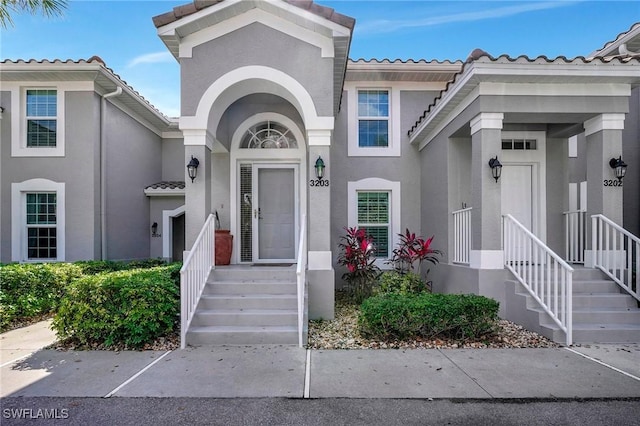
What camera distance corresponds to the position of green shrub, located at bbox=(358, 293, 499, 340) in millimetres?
4934

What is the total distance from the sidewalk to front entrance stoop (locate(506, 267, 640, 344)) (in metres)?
0.20

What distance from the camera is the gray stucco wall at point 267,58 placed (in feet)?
20.5

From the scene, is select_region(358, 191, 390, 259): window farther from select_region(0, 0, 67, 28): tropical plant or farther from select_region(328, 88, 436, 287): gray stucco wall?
select_region(0, 0, 67, 28): tropical plant

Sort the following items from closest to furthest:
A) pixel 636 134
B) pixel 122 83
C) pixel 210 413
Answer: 1. pixel 210 413
2. pixel 636 134
3. pixel 122 83

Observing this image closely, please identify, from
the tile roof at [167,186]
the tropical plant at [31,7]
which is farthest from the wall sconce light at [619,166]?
the tile roof at [167,186]

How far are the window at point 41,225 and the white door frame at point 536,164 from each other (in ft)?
33.0

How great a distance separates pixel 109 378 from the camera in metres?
3.91

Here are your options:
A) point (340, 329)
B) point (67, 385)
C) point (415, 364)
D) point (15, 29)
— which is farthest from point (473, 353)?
point (15, 29)

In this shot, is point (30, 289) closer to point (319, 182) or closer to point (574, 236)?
point (319, 182)

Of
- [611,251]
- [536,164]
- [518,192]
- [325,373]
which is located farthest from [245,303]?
[536,164]

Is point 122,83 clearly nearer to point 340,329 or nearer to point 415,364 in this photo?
point 340,329

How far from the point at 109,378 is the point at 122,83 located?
7457 mm

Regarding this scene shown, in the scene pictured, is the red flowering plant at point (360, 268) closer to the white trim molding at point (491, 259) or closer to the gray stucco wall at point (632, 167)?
the white trim molding at point (491, 259)

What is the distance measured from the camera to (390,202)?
903 cm
